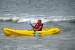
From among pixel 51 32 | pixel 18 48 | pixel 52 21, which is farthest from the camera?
pixel 52 21

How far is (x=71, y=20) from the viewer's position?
2608 centimetres

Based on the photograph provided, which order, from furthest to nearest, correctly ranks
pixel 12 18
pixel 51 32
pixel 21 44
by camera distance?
pixel 12 18, pixel 51 32, pixel 21 44

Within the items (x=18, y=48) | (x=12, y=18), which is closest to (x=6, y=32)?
(x=18, y=48)

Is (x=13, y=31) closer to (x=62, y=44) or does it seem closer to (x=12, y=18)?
(x=62, y=44)

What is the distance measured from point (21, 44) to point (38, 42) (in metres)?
0.93

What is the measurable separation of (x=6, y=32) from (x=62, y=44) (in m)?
3.66

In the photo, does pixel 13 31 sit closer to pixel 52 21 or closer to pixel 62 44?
pixel 62 44

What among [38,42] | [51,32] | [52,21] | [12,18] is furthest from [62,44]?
[12,18]

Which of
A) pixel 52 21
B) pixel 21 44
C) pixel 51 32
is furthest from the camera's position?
pixel 52 21

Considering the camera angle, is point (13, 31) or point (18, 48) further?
point (13, 31)

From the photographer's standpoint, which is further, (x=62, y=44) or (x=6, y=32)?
(x=6, y=32)

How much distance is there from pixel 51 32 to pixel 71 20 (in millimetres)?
9504

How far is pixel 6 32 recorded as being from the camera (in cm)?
1619

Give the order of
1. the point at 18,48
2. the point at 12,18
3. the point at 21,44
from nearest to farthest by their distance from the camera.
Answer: the point at 18,48, the point at 21,44, the point at 12,18
